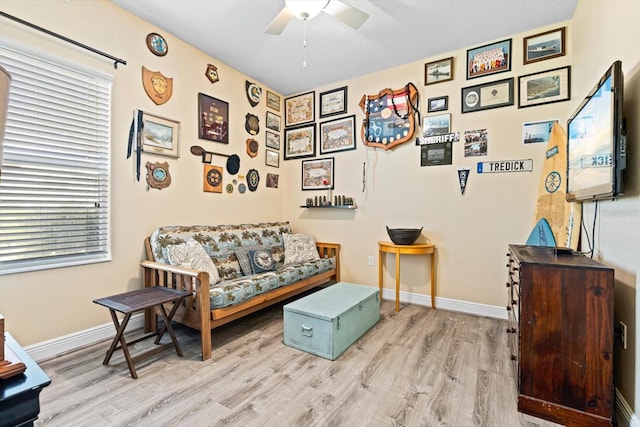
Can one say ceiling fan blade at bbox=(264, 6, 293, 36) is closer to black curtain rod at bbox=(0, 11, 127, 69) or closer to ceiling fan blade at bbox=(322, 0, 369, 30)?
ceiling fan blade at bbox=(322, 0, 369, 30)

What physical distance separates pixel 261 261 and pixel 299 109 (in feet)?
7.51

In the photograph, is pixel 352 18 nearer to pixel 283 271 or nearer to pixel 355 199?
pixel 355 199

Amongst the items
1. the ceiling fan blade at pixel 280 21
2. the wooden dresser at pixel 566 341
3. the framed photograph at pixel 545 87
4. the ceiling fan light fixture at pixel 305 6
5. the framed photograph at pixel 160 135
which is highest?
the ceiling fan blade at pixel 280 21

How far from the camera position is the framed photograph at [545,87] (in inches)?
107

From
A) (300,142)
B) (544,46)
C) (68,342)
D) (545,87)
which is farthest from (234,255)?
(544,46)

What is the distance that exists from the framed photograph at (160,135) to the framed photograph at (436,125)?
2657 mm

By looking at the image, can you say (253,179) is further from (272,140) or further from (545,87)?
(545,87)

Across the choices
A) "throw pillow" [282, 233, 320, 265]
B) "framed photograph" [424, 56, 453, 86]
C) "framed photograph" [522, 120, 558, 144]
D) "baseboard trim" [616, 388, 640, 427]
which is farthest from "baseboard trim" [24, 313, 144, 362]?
"framed photograph" [522, 120, 558, 144]

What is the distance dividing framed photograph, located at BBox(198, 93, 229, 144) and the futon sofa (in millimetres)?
1029

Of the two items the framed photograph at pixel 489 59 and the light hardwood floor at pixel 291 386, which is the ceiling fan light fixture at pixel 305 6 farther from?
the light hardwood floor at pixel 291 386

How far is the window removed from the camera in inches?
80.5

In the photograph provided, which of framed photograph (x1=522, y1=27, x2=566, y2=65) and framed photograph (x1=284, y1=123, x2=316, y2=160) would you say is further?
framed photograph (x1=284, y1=123, x2=316, y2=160)

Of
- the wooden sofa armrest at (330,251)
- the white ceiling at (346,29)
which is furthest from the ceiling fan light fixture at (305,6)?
the wooden sofa armrest at (330,251)

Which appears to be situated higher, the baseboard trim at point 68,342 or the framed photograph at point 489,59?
the framed photograph at point 489,59
